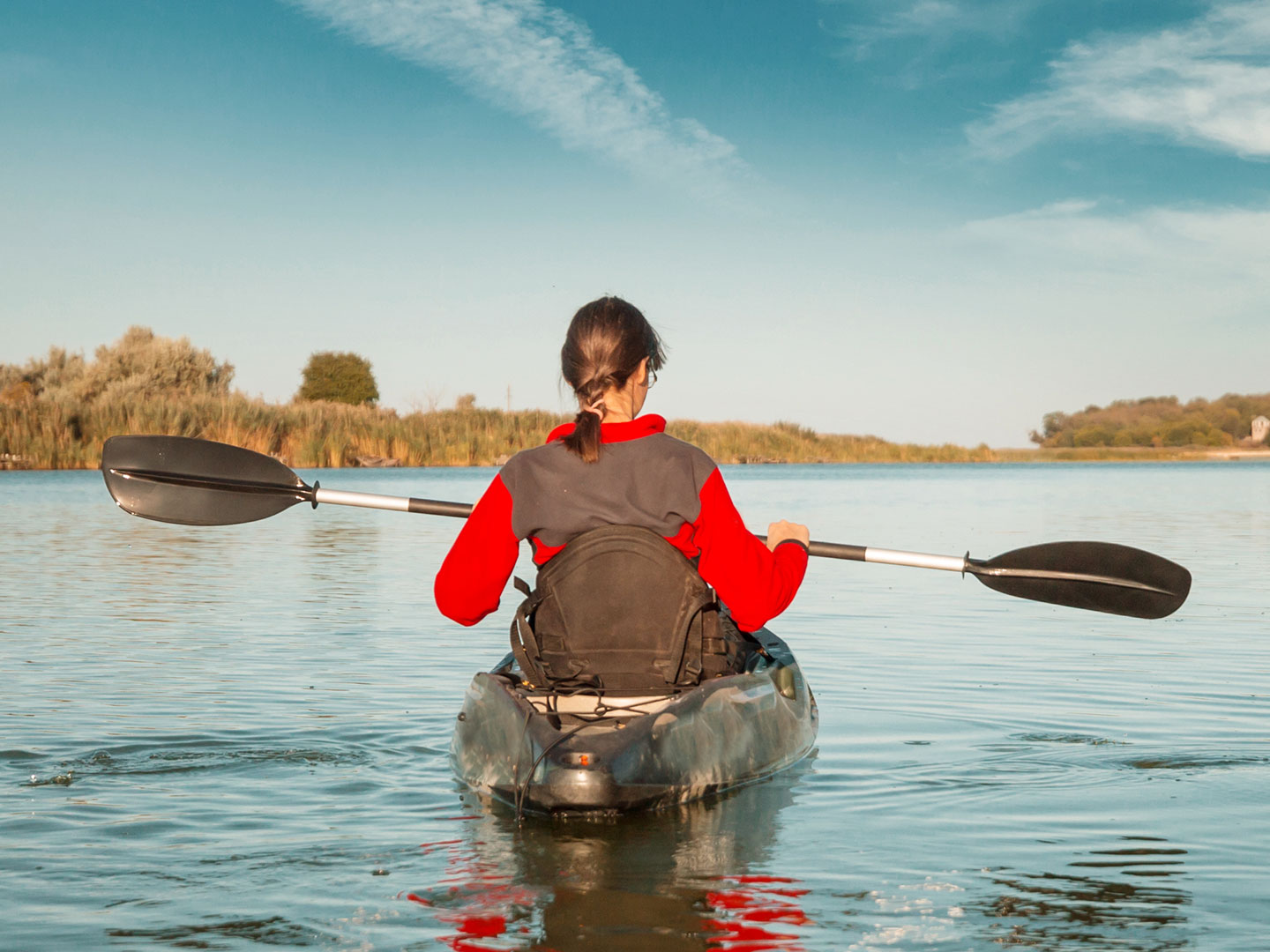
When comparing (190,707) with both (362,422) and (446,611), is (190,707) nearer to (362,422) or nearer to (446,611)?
(446,611)

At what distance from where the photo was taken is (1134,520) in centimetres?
1708

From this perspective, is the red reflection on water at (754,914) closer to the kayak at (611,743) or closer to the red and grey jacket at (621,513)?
the kayak at (611,743)

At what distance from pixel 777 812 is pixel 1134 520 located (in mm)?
14336

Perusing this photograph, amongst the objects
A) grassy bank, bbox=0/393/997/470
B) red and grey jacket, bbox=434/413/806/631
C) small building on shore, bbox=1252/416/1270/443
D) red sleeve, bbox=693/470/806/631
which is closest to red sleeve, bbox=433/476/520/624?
red and grey jacket, bbox=434/413/806/631

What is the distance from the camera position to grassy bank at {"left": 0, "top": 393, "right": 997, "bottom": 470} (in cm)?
2847

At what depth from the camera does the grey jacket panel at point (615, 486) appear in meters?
3.87

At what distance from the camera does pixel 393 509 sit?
525cm

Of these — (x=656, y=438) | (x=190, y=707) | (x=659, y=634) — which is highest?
(x=656, y=438)

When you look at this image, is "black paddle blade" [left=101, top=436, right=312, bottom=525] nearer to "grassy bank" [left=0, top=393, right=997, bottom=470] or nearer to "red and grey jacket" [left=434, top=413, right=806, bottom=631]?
"red and grey jacket" [left=434, top=413, right=806, bottom=631]

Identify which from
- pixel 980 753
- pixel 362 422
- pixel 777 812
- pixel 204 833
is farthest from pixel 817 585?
pixel 362 422

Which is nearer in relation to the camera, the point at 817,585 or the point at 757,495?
the point at 817,585

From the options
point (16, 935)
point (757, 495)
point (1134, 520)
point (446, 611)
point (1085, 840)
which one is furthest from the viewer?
point (757, 495)

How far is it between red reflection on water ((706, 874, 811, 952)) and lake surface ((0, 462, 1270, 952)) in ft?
0.03

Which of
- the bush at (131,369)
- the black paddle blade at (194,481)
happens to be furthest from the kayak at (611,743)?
the bush at (131,369)
